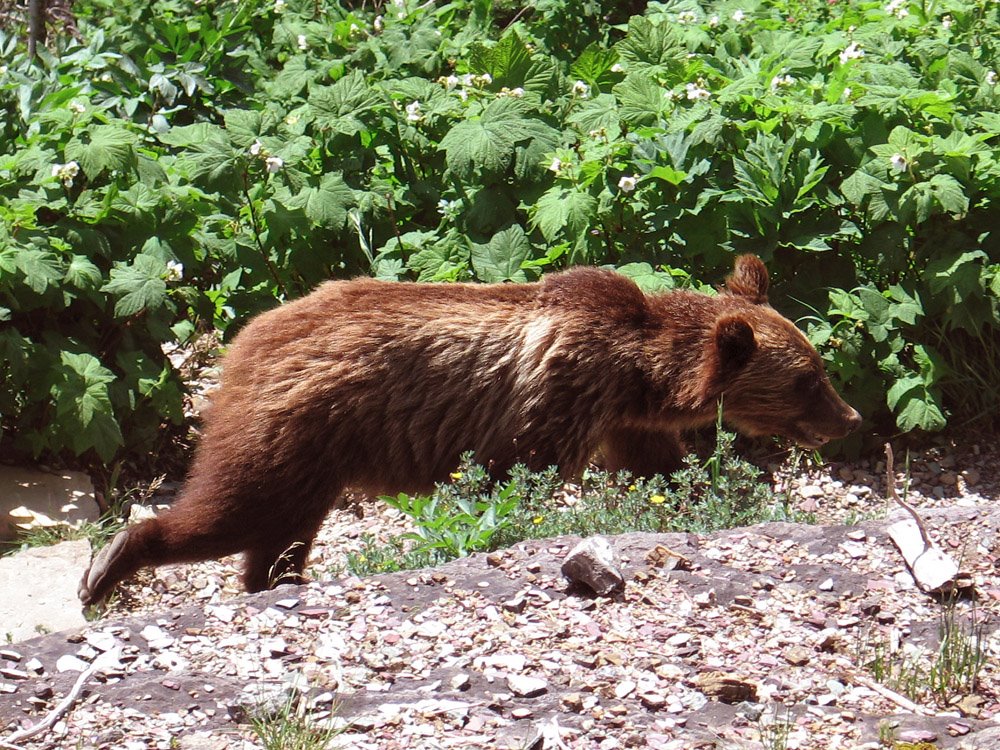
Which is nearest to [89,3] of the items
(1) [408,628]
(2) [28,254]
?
(2) [28,254]

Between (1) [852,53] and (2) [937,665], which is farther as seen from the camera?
(1) [852,53]

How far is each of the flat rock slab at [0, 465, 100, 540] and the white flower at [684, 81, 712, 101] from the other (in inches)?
146

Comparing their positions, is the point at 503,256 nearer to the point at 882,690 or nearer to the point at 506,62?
the point at 506,62

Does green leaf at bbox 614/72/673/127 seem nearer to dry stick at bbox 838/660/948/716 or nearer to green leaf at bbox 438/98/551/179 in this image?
green leaf at bbox 438/98/551/179

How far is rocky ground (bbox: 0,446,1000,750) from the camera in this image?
127 inches

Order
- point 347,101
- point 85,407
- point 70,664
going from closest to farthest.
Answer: point 70,664, point 85,407, point 347,101

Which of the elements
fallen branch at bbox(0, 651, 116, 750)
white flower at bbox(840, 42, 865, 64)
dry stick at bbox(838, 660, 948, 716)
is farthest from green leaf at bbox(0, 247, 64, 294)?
white flower at bbox(840, 42, 865, 64)

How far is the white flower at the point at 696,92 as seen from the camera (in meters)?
6.84

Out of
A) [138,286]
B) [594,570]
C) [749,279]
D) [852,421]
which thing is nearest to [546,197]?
[749,279]

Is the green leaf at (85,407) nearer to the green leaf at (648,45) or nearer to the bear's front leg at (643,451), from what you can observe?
the bear's front leg at (643,451)

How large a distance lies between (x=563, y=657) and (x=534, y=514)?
1186mm

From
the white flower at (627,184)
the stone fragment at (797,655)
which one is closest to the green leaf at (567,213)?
the white flower at (627,184)

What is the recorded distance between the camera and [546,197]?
6.71m

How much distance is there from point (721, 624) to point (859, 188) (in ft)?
10.6
